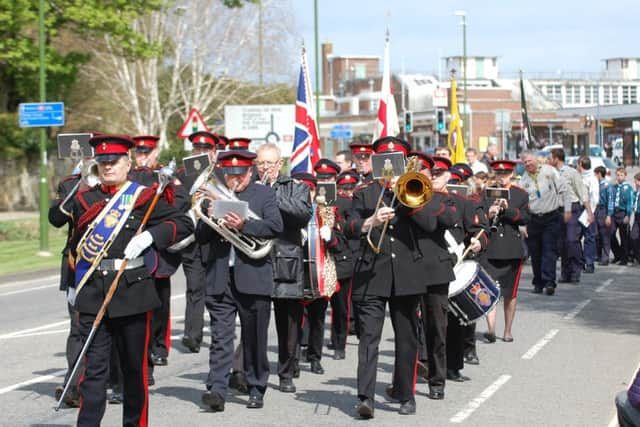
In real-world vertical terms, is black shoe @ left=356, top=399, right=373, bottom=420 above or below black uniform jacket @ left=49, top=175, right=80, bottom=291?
below

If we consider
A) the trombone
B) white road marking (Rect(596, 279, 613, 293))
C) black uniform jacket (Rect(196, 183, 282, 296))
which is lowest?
white road marking (Rect(596, 279, 613, 293))

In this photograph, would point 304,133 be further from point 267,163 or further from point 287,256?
point 287,256

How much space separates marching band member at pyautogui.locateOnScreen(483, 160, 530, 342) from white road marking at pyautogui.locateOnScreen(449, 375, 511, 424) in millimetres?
2450

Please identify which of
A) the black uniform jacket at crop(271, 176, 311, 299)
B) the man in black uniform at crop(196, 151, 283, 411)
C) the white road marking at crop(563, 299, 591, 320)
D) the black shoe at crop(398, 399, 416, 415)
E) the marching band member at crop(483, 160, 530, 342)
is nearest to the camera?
the black shoe at crop(398, 399, 416, 415)

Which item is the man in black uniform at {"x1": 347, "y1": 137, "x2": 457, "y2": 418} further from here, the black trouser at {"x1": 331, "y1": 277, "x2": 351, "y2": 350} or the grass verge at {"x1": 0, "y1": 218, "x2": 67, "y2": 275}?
the grass verge at {"x1": 0, "y1": 218, "x2": 67, "y2": 275}

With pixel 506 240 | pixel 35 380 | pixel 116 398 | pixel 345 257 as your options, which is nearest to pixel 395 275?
pixel 116 398

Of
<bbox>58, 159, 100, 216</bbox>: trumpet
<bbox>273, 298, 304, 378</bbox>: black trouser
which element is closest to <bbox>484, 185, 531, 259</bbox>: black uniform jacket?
<bbox>273, 298, 304, 378</bbox>: black trouser

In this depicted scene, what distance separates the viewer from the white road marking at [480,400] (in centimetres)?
881

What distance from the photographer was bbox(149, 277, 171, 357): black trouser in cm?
1067

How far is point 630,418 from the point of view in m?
5.28

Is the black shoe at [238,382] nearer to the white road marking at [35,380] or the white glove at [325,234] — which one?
the white glove at [325,234]

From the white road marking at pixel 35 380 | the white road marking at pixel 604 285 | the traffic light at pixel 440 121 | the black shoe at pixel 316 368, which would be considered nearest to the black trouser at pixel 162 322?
the white road marking at pixel 35 380

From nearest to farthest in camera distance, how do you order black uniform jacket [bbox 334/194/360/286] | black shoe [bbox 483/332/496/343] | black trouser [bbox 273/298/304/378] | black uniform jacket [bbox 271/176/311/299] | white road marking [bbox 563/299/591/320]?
black uniform jacket [bbox 271/176/311/299]
black trouser [bbox 273/298/304/378]
black uniform jacket [bbox 334/194/360/286]
black shoe [bbox 483/332/496/343]
white road marking [bbox 563/299/591/320]

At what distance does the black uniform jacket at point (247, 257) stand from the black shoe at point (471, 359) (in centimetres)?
286
